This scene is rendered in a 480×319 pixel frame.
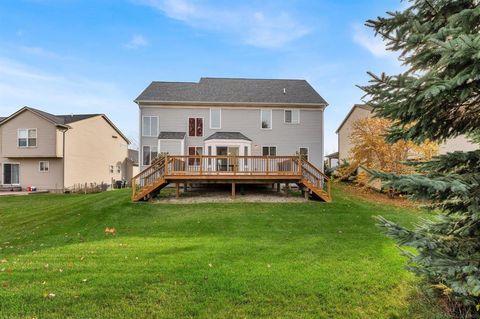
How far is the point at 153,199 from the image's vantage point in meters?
13.8

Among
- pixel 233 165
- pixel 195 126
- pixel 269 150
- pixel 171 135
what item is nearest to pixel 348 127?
pixel 269 150

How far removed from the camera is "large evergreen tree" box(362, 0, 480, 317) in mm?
2391

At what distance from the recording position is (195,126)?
18.8 metres

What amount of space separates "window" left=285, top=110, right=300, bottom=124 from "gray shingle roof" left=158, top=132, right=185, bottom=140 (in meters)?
7.32

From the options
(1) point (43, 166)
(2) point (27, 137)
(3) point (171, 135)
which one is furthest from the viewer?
(1) point (43, 166)

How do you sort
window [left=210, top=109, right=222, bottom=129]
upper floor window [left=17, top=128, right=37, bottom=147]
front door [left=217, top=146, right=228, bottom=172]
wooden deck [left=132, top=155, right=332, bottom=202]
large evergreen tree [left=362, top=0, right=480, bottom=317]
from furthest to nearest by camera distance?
upper floor window [left=17, top=128, right=37, bottom=147]
window [left=210, top=109, right=222, bottom=129]
front door [left=217, top=146, right=228, bottom=172]
wooden deck [left=132, top=155, right=332, bottom=202]
large evergreen tree [left=362, top=0, right=480, bottom=317]

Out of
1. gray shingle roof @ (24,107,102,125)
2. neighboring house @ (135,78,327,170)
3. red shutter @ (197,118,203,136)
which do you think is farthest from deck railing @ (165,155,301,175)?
gray shingle roof @ (24,107,102,125)

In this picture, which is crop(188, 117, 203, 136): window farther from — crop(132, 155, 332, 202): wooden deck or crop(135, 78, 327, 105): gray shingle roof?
crop(132, 155, 332, 202): wooden deck

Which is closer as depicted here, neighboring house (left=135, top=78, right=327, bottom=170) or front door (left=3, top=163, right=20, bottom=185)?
neighboring house (left=135, top=78, right=327, bottom=170)

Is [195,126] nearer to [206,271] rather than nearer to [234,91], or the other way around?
[234,91]

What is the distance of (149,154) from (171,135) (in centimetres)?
213

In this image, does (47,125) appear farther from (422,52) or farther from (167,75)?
(422,52)

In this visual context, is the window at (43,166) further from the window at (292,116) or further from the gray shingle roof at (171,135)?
the window at (292,116)

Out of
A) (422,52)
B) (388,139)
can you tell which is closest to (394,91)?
(422,52)
